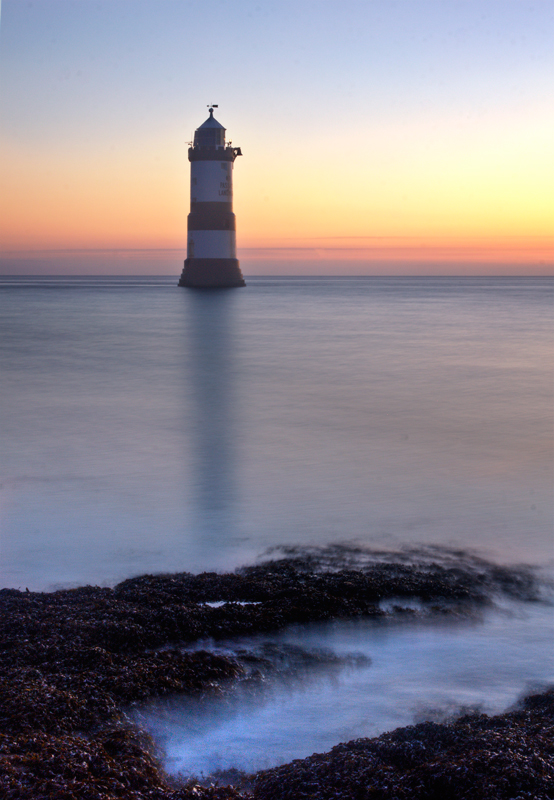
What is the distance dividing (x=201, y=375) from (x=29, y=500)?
26.3ft

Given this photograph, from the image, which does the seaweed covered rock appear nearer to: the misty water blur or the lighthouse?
the misty water blur

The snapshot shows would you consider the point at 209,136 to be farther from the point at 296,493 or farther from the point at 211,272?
the point at 296,493

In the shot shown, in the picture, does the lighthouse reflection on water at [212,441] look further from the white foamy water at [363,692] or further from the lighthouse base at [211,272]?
the lighthouse base at [211,272]

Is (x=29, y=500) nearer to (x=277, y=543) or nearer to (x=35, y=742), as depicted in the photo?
(x=277, y=543)

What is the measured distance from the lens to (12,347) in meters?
17.2

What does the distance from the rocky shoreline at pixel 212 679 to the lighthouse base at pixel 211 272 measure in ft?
92.3

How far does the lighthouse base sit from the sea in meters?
16.5

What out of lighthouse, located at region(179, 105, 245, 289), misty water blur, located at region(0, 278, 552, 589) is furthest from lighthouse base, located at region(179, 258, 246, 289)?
misty water blur, located at region(0, 278, 552, 589)

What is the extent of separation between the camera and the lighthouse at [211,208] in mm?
29812

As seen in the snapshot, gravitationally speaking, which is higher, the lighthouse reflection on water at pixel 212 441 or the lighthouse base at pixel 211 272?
the lighthouse base at pixel 211 272

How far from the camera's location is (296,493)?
5.44 meters

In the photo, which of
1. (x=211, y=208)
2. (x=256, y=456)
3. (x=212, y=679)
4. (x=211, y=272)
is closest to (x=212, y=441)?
(x=256, y=456)

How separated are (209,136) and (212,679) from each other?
30.0m

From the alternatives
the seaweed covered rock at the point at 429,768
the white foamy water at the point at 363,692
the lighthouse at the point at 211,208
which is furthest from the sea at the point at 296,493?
the lighthouse at the point at 211,208
